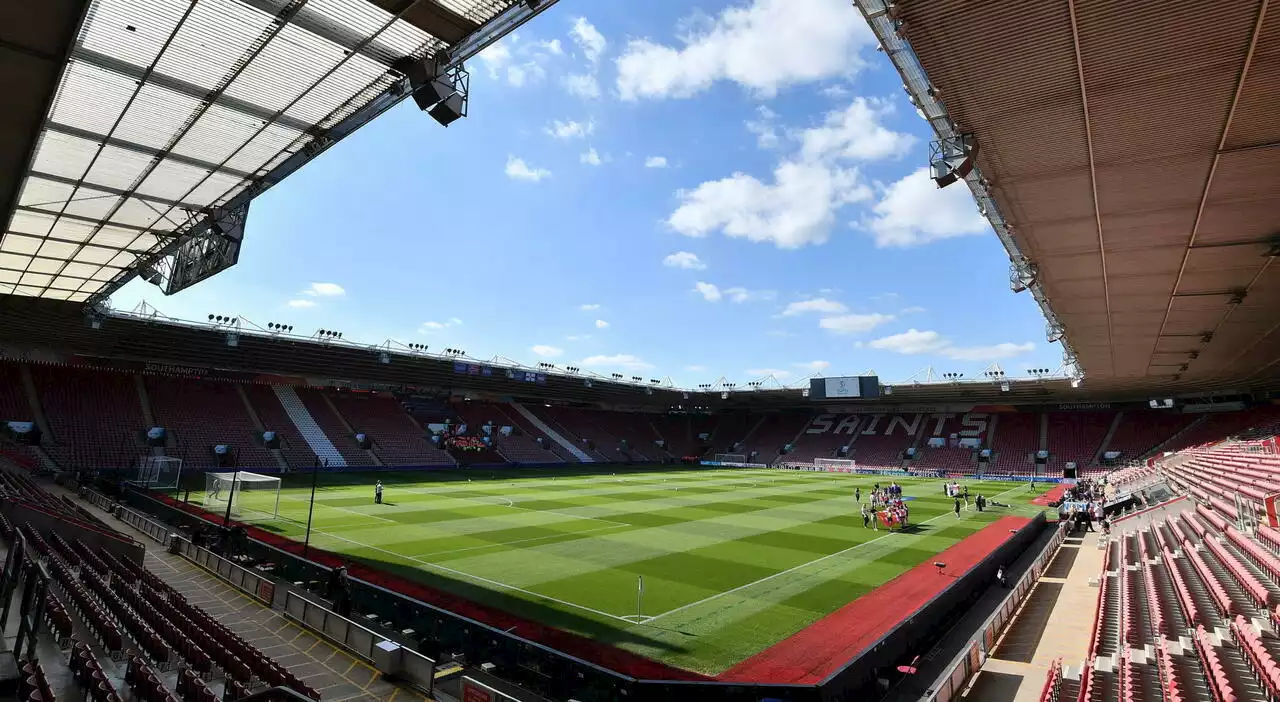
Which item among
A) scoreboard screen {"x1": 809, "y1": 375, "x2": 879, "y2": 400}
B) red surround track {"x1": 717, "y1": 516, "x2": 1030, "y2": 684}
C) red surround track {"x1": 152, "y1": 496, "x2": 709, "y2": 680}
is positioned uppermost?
scoreboard screen {"x1": 809, "y1": 375, "x2": 879, "y2": 400}

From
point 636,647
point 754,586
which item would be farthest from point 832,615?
point 636,647

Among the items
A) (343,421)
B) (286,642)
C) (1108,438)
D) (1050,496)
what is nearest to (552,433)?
(343,421)

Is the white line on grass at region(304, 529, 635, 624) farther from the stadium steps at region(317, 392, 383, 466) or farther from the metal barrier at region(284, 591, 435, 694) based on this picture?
the stadium steps at region(317, 392, 383, 466)

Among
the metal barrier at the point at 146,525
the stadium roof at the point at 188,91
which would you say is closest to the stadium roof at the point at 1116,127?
the stadium roof at the point at 188,91

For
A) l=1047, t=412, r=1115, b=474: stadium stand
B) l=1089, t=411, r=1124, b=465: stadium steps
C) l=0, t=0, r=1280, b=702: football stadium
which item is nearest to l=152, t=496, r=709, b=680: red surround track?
l=0, t=0, r=1280, b=702: football stadium

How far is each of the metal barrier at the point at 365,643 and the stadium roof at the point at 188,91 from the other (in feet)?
32.1

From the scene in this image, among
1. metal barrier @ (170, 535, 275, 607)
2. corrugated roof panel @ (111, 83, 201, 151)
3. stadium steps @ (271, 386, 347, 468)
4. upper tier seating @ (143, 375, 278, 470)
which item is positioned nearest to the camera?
corrugated roof panel @ (111, 83, 201, 151)

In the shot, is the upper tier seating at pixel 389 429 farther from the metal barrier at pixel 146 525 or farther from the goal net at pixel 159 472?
the metal barrier at pixel 146 525

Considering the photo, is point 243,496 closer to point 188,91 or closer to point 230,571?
point 230,571

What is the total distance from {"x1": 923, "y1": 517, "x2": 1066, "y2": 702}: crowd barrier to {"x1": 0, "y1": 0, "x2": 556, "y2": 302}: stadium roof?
1290cm

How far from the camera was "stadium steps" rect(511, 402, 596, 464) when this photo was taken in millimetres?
65250

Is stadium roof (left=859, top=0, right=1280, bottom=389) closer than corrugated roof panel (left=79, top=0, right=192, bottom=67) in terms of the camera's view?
Yes

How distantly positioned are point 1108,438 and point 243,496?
231ft

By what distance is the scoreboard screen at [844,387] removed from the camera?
212 ft
